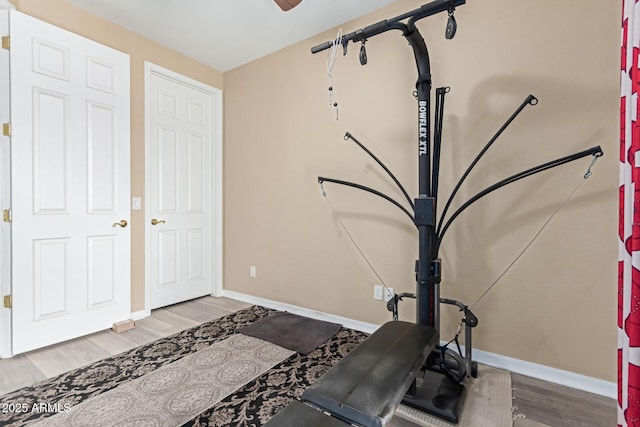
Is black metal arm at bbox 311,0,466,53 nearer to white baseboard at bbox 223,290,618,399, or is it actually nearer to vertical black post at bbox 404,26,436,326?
vertical black post at bbox 404,26,436,326

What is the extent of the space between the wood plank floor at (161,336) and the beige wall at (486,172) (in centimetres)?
19

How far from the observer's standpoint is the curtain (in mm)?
953

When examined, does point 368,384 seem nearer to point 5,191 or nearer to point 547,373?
point 547,373

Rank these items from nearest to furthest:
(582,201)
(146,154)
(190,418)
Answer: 1. (190,418)
2. (582,201)
3. (146,154)

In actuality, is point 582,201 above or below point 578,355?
above

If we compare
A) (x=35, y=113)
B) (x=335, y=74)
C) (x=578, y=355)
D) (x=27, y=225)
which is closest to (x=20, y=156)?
(x=35, y=113)

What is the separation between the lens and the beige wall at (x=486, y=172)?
5.86 feet

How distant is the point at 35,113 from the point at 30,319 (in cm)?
153

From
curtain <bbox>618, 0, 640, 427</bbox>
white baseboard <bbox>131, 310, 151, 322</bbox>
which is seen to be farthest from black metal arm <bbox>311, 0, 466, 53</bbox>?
white baseboard <bbox>131, 310, 151, 322</bbox>

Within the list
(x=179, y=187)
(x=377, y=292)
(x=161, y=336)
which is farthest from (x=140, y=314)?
(x=377, y=292)

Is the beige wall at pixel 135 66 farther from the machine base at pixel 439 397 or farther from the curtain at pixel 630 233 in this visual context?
the curtain at pixel 630 233

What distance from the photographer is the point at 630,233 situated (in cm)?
99

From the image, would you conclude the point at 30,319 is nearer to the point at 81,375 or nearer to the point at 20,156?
the point at 81,375

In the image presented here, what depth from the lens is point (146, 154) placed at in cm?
298
